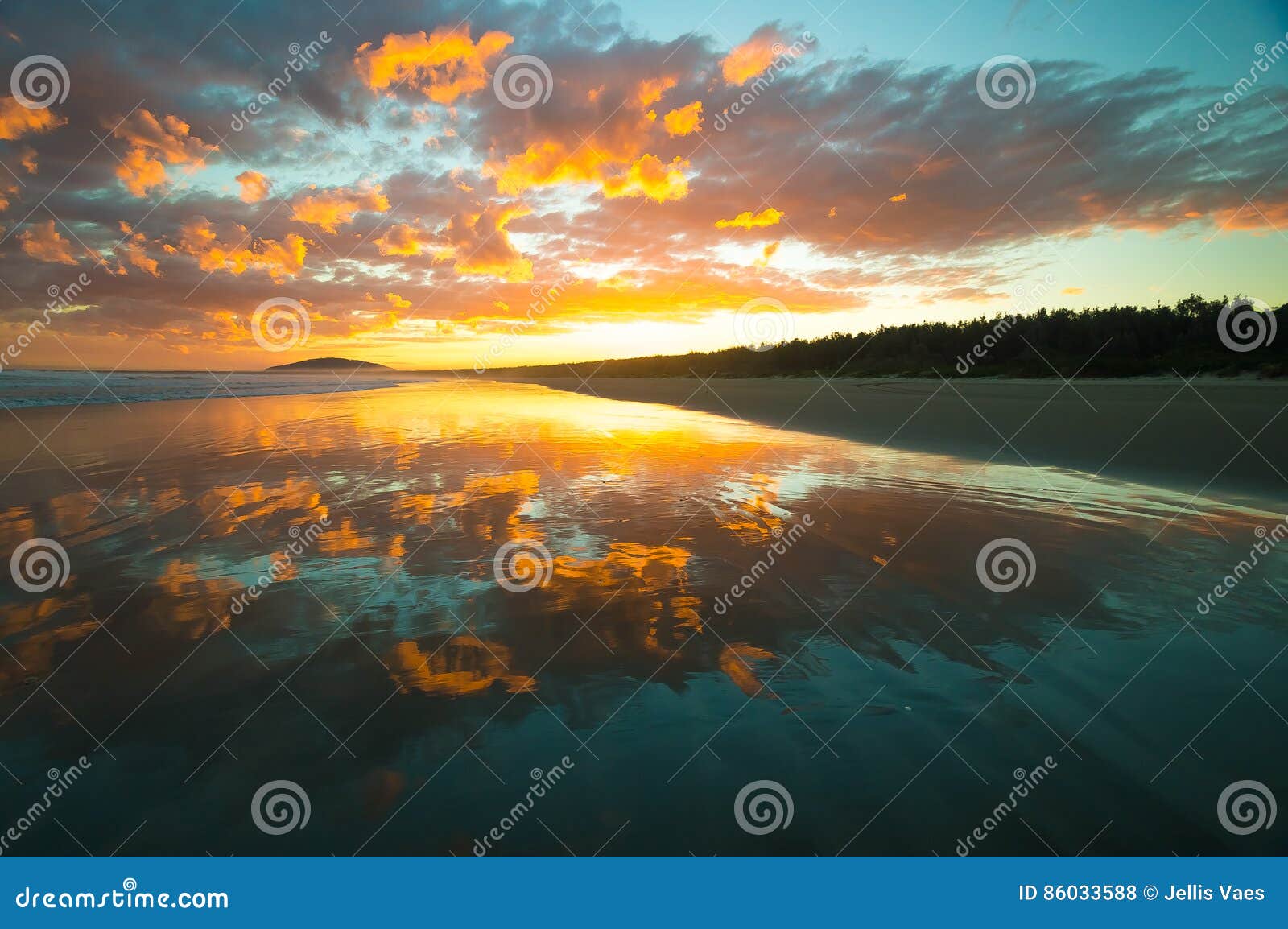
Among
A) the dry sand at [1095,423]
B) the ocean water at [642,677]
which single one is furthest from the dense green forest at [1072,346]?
the ocean water at [642,677]

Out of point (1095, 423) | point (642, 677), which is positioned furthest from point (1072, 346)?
point (642, 677)

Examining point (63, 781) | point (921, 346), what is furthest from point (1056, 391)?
point (63, 781)

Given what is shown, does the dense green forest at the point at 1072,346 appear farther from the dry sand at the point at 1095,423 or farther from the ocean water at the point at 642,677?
the ocean water at the point at 642,677

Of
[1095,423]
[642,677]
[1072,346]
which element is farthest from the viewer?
[1072,346]

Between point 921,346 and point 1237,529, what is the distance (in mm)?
Answer: 40034

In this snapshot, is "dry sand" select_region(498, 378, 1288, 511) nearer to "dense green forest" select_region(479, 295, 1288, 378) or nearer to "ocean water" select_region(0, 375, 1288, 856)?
"dense green forest" select_region(479, 295, 1288, 378)

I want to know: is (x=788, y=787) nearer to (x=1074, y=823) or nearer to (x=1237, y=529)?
(x=1074, y=823)

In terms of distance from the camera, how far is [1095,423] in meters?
17.1

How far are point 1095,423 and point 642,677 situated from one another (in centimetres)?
1846

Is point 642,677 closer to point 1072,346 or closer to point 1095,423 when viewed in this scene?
point 1095,423

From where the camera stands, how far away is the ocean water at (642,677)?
290 centimetres

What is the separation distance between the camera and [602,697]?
12.7ft

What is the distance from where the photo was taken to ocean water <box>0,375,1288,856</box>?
9.50ft

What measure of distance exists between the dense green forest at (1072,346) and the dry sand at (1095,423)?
197cm
